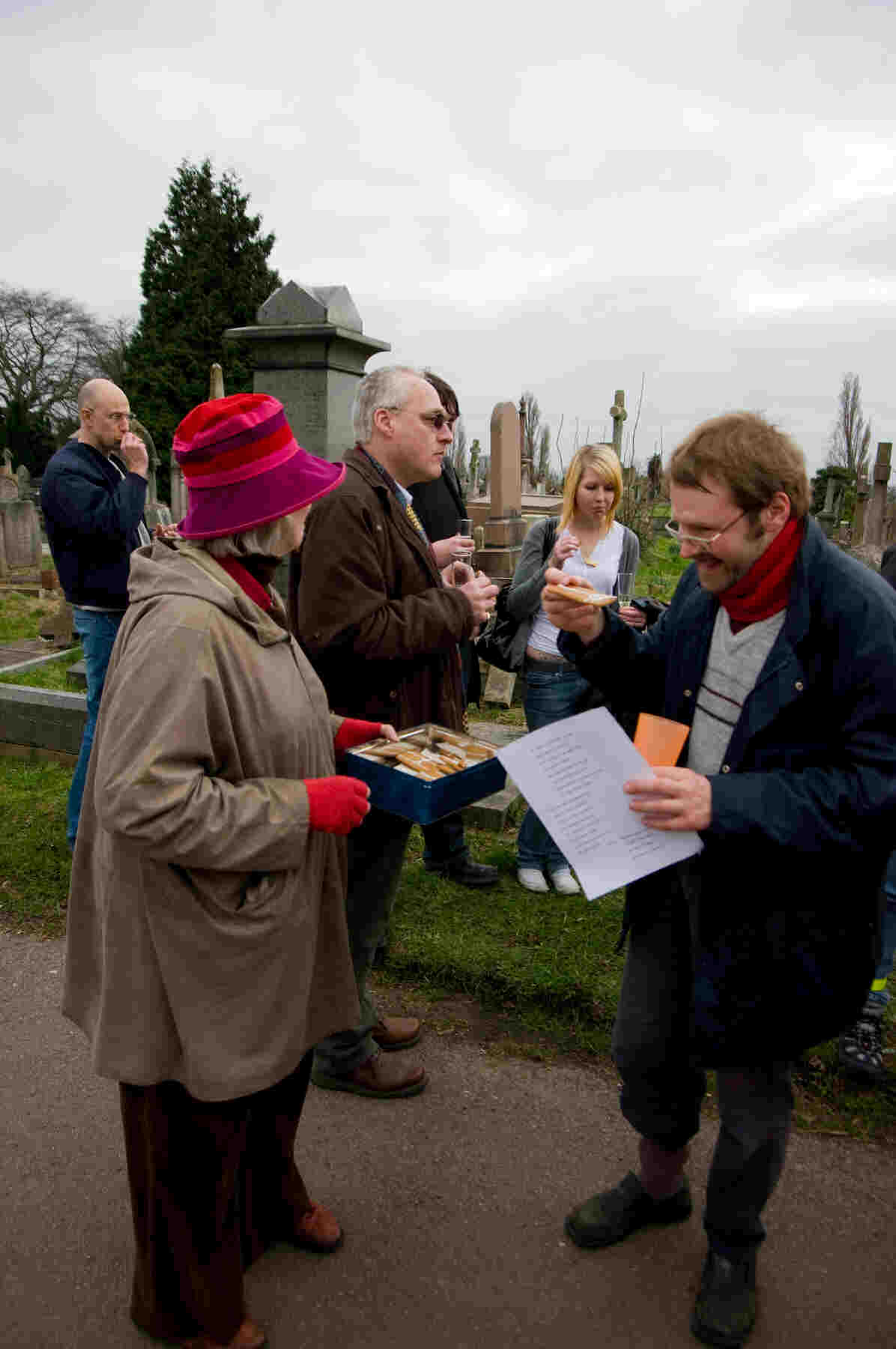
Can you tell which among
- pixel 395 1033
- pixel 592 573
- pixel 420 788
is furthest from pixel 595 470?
pixel 395 1033

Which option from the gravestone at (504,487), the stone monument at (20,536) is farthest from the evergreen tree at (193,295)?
the gravestone at (504,487)

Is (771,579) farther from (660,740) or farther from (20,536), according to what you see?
(20,536)

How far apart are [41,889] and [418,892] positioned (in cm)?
174

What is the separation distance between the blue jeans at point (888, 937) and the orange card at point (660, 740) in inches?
60.0

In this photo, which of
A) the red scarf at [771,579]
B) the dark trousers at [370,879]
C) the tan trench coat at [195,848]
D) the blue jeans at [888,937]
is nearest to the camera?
the tan trench coat at [195,848]

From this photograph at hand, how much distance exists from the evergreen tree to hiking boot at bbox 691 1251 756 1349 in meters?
27.8

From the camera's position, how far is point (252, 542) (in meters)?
1.84

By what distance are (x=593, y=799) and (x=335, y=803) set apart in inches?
21.2

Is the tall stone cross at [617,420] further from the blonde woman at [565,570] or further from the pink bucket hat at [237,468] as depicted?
the pink bucket hat at [237,468]

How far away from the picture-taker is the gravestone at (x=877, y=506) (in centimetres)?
1560

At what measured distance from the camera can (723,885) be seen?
1.89 meters

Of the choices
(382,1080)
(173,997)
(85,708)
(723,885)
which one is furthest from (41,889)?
(723,885)

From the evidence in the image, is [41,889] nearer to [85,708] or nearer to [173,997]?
[85,708]

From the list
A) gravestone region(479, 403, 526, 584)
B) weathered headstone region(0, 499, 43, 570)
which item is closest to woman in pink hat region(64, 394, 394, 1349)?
gravestone region(479, 403, 526, 584)
